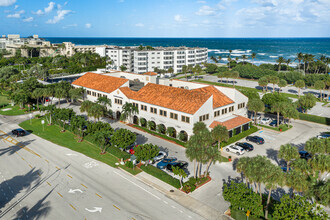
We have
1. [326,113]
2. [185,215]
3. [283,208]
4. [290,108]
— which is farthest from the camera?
[326,113]

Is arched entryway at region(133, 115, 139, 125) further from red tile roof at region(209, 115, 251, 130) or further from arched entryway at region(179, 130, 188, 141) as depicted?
red tile roof at region(209, 115, 251, 130)

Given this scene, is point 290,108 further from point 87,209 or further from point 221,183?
point 87,209

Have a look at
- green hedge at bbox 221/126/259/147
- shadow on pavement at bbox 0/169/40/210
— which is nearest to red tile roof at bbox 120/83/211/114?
green hedge at bbox 221/126/259/147

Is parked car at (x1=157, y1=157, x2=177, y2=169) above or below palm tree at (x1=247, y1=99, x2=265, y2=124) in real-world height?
below

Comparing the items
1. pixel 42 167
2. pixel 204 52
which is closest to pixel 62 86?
pixel 42 167

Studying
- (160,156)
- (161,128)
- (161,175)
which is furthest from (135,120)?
(161,175)

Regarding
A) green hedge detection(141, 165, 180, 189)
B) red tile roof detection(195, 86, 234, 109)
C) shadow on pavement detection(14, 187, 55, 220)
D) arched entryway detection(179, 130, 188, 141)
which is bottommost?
shadow on pavement detection(14, 187, 55, 220)

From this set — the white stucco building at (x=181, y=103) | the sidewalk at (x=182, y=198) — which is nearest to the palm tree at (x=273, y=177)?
the sidewalk at (x=182, y=198)
